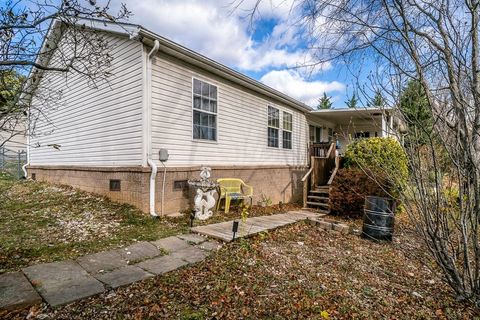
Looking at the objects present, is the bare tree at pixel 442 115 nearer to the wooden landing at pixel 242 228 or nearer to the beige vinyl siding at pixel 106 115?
the wooden landing at pixel 242 228

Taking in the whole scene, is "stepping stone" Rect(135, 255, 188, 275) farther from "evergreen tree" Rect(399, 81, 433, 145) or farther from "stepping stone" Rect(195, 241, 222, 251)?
"evergreen tree" Rect(399, 81, 433, 145)

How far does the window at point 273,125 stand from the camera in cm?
1058

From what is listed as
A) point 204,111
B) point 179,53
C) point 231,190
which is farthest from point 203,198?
point 179,53

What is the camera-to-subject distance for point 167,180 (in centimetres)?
637

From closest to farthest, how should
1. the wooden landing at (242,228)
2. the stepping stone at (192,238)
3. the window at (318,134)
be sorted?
1. the stepping stone at (192,238)
2. the wooden landing at (242,228)
3. the window at (318,134)

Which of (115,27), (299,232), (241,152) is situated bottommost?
(299,232)

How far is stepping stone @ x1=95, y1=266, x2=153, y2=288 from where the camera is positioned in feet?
10.2

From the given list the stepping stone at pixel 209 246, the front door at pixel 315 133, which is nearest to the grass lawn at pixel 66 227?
the stepping stone at pixel 209 246

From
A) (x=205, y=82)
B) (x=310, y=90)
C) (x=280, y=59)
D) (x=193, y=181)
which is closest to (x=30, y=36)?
(x=280, y=59)

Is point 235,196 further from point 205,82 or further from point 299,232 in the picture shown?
point 205,82

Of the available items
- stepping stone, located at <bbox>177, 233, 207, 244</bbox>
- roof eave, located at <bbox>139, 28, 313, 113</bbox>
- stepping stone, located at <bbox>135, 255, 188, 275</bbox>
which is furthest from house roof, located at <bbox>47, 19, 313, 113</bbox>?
stepping stone, located at <bbox>177, 233, 207, 244</bbox>

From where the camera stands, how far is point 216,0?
3.41m

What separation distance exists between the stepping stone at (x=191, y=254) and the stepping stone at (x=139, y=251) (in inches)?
11.0

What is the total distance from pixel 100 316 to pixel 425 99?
13.0 ft
